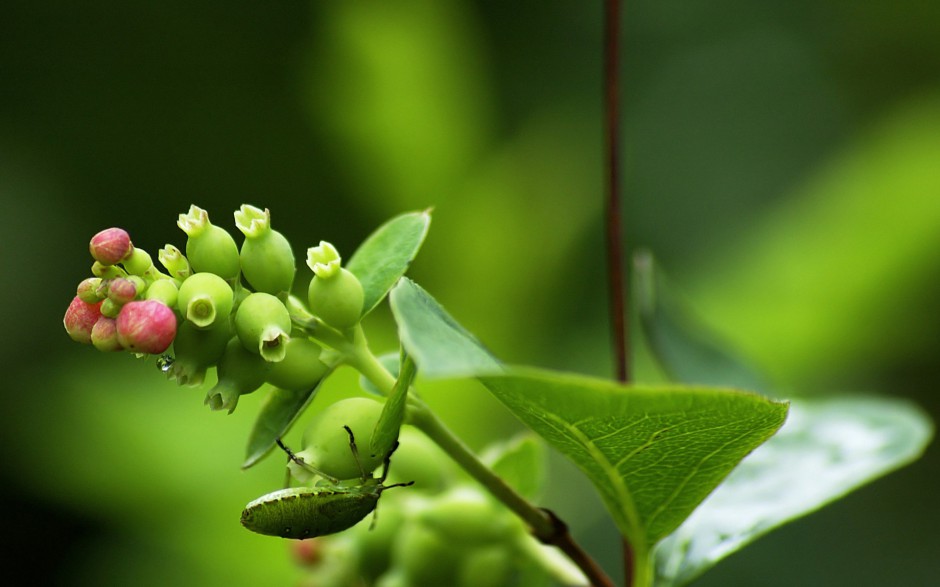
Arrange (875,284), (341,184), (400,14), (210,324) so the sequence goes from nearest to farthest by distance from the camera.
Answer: (210,324) < (875,284) < (400,14) < (341,184)

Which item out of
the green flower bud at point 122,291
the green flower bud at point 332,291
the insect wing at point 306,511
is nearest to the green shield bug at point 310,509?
the insect wing at point 306,511

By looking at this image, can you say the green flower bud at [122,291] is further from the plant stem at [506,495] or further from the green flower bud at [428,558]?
the green flower bud at [428,558]

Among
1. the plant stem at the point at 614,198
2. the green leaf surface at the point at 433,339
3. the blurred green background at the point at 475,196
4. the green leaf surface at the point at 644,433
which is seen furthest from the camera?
the blurred green background at the point at 475,196

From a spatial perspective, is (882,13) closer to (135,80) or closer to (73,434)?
(135,80)

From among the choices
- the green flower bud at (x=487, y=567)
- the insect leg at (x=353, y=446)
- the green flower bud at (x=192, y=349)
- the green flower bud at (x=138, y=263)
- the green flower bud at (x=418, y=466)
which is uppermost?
the green flower bud at (x=138, y=263)

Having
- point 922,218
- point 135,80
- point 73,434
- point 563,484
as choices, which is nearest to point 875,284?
point 922,218

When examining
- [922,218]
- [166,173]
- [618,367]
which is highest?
[166,173]

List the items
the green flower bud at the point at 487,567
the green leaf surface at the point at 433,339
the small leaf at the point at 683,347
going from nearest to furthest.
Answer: the green leaf surface at the point at 433,339
the green flower bud at the point at 487,567
the small leaf at the point at 683,347

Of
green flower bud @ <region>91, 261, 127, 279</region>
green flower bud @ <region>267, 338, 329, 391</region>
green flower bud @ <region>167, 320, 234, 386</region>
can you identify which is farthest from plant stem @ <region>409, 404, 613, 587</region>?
green flower bud @ <region>91, 261, 127, 279</region>
